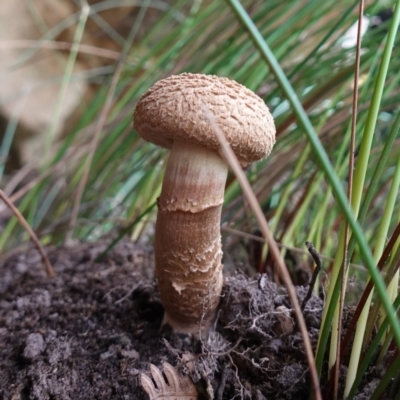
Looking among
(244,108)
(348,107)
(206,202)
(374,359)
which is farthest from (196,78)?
(348,107)

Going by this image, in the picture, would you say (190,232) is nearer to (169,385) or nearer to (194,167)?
(194,167)

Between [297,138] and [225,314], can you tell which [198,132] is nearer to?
[225,314]

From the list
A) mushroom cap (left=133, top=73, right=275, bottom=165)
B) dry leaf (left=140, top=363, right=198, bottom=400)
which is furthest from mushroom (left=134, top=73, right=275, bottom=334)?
dry leaf (left=140, top=363, right=198, bottom=400)

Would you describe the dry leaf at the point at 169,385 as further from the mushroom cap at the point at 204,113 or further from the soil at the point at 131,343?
the mushroom cap at the point at 204,113

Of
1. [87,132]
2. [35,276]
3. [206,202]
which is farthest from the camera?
[87,132]

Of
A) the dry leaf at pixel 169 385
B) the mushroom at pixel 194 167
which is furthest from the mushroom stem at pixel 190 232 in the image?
the dry leaf at pixel 169 385

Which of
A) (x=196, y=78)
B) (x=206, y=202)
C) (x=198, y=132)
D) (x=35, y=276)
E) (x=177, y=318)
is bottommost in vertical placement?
(x=35, y=276)
